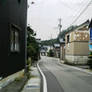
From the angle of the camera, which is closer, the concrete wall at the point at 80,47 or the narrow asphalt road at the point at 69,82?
the narrow asphalt road at the point at 69,82

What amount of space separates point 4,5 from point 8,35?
1395mm

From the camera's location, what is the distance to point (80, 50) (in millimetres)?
32938

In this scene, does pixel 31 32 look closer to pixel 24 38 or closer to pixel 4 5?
pixel 24 38

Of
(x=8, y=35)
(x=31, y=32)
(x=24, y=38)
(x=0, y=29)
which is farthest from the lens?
(x=31, y=32)

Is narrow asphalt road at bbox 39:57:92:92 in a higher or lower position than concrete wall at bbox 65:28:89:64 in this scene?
lower

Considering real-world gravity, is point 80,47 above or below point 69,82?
above

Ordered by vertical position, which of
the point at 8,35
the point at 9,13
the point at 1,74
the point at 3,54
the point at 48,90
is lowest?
the point at 48,90

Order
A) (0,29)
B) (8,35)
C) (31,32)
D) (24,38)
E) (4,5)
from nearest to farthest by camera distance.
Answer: (0,29) → (4,5) → (8,35) → (24,38) → (31,32)

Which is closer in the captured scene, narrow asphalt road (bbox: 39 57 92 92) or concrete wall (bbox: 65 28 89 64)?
narrow asphalt road (bbox: 39 57 92 92)

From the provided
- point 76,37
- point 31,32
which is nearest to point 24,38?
point 31,32

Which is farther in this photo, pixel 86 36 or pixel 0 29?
pixel 86 36

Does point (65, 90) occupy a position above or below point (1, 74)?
below

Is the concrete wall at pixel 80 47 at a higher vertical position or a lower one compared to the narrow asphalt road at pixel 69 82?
higher

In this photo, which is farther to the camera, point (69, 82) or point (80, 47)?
point (80, 47)
